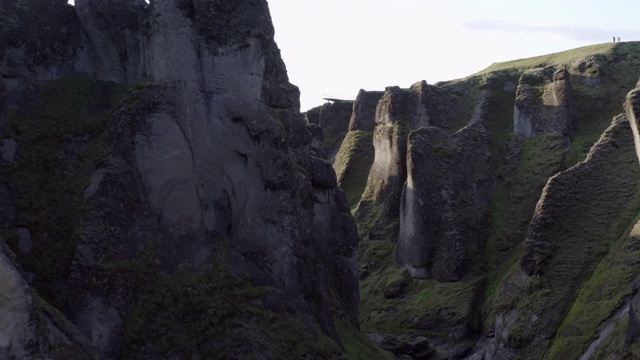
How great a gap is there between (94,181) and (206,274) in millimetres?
6091

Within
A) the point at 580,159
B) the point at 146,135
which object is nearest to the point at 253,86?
the point at 146,135

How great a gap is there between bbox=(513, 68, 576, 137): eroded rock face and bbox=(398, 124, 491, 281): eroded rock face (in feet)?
15.2

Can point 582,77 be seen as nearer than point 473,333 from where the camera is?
No

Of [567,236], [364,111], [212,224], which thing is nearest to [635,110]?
[567,236]

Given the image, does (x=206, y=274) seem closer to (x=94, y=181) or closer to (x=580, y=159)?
(x=94, y=181)

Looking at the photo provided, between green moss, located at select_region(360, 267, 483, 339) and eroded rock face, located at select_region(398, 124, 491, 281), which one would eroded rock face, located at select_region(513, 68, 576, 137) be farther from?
green moss, located at select_region(360, 267, 483, 339)

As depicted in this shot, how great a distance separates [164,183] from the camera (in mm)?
47562

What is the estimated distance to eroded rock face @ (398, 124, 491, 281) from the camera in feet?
244

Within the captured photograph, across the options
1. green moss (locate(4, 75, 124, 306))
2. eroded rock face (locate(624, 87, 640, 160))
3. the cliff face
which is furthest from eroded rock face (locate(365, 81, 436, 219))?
green moss (locate(4, 75, 124, 306))

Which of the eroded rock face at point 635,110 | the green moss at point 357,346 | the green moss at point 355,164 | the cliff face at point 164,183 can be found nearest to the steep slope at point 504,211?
the green moss at point 355,164

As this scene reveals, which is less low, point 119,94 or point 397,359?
point 119,94

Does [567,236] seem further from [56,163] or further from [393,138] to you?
[56,163]

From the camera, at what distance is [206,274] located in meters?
46.4

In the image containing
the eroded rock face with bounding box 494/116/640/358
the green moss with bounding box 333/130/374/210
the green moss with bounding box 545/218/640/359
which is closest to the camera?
the green moss with bounding box 545/218/640/359
